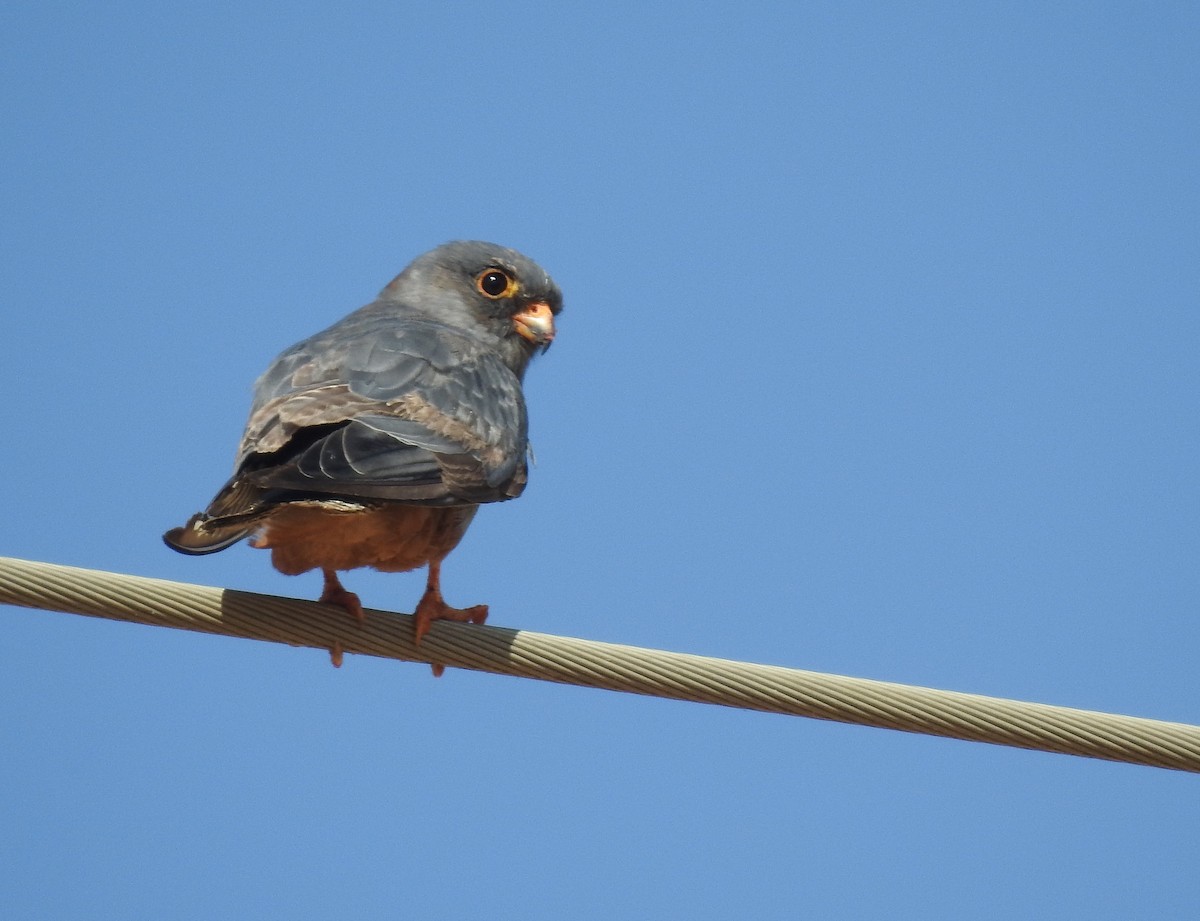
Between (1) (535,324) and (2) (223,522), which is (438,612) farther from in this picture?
(1) (535,324)

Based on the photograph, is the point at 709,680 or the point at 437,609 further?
the point at 437,609

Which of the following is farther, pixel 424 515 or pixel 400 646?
pixel 424 515

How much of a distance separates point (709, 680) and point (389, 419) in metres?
1.74

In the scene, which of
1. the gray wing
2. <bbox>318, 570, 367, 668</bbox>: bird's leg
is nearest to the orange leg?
<bbox>318, 570, 367, 668</bbox>: bird's leg

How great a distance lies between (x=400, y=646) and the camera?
5594 mm

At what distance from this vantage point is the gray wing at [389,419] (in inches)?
213

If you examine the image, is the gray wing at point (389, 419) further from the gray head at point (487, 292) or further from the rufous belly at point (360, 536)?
the gray head at point (487, 292)

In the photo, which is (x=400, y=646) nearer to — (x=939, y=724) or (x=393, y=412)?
(x=393, y=412)

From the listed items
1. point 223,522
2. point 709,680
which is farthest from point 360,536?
point 709,680

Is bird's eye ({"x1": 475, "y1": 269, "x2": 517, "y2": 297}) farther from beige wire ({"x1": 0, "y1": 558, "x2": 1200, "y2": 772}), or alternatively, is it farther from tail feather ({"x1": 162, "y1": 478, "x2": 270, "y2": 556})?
beige wire ({"x1": 0, "y1": 558, "x2": 1200, "y2": 772})

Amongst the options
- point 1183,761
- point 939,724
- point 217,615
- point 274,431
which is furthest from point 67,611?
point 1183,761

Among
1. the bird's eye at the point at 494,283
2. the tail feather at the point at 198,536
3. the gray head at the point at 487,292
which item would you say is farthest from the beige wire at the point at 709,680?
the bird's eye at the point at 494,283

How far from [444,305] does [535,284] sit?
0.50m

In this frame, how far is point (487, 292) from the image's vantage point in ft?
27.0
